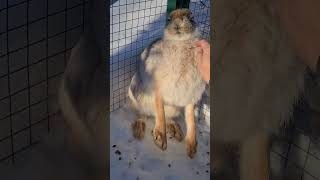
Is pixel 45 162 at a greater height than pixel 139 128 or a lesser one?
lesser

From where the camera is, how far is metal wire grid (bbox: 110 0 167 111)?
122cm

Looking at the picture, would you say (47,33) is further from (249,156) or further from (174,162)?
(249,156)

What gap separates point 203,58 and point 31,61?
44 cm

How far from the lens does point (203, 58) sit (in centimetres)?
125

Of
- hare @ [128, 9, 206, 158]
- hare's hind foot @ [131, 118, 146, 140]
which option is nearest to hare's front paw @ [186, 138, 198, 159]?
hare @ [128, 9, 206, 158]

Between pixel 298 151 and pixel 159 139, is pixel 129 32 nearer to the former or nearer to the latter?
pixel 159 139

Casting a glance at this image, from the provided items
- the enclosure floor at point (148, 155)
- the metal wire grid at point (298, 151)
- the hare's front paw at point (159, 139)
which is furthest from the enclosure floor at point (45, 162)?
the metal wire grid at point (298, 151)

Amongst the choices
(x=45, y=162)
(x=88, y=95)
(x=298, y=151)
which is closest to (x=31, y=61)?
(x=88, y=95)

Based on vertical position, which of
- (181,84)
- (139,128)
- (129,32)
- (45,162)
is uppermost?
(129,32)

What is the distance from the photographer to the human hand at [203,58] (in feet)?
4.07

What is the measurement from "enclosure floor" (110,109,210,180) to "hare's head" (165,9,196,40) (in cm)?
24

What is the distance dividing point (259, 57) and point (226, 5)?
161 mm

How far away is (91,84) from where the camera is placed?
49.5 inches

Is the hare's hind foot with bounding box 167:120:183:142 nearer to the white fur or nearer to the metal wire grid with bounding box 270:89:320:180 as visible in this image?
the white fur
